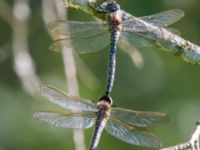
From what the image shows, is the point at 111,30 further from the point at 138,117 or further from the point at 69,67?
the point at 69,67

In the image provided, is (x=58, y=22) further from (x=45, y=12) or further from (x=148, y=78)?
(x=148, y=78)

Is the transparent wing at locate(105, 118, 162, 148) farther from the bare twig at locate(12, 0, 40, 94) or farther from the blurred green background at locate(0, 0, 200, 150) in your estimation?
the blurred green background at locate(0, 0, 200, 150)

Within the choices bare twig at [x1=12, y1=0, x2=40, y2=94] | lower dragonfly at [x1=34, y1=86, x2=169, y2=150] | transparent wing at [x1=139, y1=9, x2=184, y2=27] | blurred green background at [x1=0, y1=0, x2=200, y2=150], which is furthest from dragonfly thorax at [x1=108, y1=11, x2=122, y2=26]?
blurred green background at [x1=0, y1=0, x2=200, y2=150]

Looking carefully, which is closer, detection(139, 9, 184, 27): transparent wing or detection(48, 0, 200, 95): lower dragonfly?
detection(48, 0, 200, 95): lower dragonfly

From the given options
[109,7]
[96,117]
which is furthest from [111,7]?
[96,117]

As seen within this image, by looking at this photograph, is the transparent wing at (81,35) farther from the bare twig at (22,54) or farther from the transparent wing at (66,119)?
the bare twig at (22,54)

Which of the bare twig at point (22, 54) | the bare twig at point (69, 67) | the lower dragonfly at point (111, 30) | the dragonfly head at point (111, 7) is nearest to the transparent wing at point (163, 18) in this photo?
the lower dragonfly at point (111, 30)

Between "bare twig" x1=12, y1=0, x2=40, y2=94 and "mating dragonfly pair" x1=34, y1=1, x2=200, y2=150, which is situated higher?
"mating dragonfly pair" x1=34, y1=1, x2=200, y2=150
